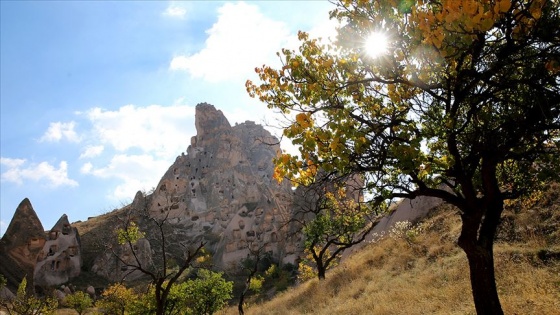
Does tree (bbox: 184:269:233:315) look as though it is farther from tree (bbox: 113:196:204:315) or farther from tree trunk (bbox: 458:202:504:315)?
tree trunk (bbox: 458:202:504:315)

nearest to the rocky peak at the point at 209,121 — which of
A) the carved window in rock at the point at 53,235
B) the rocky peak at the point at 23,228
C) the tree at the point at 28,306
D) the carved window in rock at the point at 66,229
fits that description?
the carved window in rock at the point at 66,229

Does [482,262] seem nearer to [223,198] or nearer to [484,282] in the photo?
[484,282]

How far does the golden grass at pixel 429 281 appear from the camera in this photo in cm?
1183

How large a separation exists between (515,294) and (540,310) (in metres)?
2.32

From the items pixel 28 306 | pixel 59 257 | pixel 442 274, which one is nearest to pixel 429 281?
pixel 442 274

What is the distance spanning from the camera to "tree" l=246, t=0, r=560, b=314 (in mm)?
6344

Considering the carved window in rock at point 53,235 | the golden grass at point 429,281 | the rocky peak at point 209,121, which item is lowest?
the golden grass at point 429,281

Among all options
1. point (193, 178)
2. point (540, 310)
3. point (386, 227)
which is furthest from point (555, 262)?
point (193, 178)

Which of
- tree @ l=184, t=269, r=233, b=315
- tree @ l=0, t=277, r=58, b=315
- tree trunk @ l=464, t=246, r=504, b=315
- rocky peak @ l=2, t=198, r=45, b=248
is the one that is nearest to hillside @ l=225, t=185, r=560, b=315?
tree trunk @ l=464, t=246, r=504, b=315

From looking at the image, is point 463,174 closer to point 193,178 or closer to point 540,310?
point 540,310

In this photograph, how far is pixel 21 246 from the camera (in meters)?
52.0

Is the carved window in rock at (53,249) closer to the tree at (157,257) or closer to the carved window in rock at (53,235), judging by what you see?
the carved window in rock at (53,235)

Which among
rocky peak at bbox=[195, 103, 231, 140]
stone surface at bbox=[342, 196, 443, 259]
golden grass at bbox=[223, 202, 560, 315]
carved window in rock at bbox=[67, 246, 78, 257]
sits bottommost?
golden grass at bbox=[223, 202, 560, 315]

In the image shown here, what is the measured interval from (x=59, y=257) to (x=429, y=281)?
60.9 m
